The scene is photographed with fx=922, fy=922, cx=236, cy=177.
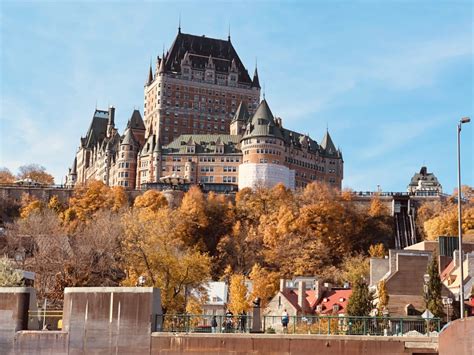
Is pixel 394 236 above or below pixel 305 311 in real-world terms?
above

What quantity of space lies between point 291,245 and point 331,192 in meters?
30.2

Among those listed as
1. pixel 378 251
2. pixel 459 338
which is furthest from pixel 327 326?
pixel 378 251

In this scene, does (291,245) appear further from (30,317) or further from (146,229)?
(30,317)

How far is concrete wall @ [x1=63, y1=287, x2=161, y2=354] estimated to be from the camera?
4731 centimetres

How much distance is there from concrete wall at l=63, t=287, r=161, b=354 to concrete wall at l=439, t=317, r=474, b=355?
14948mm

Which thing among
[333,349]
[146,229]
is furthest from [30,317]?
[146,229]

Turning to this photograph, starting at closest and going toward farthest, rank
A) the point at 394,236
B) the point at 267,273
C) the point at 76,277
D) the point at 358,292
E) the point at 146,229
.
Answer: the point at 358,292 < the point at 76,277 < the point at 146,229 < the point at 267,273 < the point at 394,236

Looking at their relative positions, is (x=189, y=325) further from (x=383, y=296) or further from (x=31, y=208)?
(x=31, y=208)

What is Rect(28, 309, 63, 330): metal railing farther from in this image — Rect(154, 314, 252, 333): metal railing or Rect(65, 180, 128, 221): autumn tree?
Rect(65, 180, 128, 221): autumn tree

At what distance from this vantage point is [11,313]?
161 feet

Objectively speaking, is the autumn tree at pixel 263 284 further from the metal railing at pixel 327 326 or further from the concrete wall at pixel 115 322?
the concrete wall at pixel 115 322

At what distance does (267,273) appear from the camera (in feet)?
439

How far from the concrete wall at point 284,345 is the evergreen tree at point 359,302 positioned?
3172 centimetres

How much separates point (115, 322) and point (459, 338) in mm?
17599
